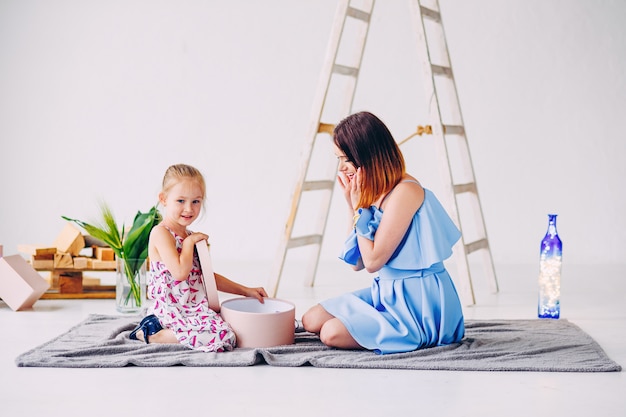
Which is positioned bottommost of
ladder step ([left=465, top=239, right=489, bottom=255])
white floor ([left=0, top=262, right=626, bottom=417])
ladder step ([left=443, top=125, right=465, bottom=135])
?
white floor ([left=0, top=262, right=626, bottom=417])

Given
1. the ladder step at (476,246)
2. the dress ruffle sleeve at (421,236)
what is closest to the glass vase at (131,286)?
the dress ruffle sleeve at (421,236)

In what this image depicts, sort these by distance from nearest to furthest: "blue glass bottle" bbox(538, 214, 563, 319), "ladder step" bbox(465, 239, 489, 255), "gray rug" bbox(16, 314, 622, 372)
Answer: "gray rug" bbox(16, 314, 622, 372)
"blue glass bottle" bbox(538, 214, 563, 319)
"ladder step" bbox(465, 239, 489, 255)

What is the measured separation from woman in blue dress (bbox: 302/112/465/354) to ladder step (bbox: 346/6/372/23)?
4.31ft

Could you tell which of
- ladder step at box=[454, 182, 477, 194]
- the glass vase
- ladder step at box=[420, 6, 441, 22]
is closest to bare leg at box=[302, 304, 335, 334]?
the glass vase

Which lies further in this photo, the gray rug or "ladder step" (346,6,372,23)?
"ladder step" (346,6,372,23)

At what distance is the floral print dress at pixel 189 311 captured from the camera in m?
2.66

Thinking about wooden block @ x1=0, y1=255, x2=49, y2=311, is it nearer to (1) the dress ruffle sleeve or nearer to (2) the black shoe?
(2) the black shoe

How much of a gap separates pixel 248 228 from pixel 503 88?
2.04 m

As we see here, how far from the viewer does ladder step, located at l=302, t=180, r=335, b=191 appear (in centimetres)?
396

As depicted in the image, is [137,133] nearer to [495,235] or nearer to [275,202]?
[275,202]

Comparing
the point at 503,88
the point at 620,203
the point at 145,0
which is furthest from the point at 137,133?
the point at 620,203

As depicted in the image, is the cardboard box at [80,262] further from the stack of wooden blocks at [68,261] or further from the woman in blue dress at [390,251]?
the woman in blue dress at [390,251]

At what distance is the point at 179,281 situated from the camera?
9.23ft

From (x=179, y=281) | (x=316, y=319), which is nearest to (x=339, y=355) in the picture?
(x=316, y=319)
